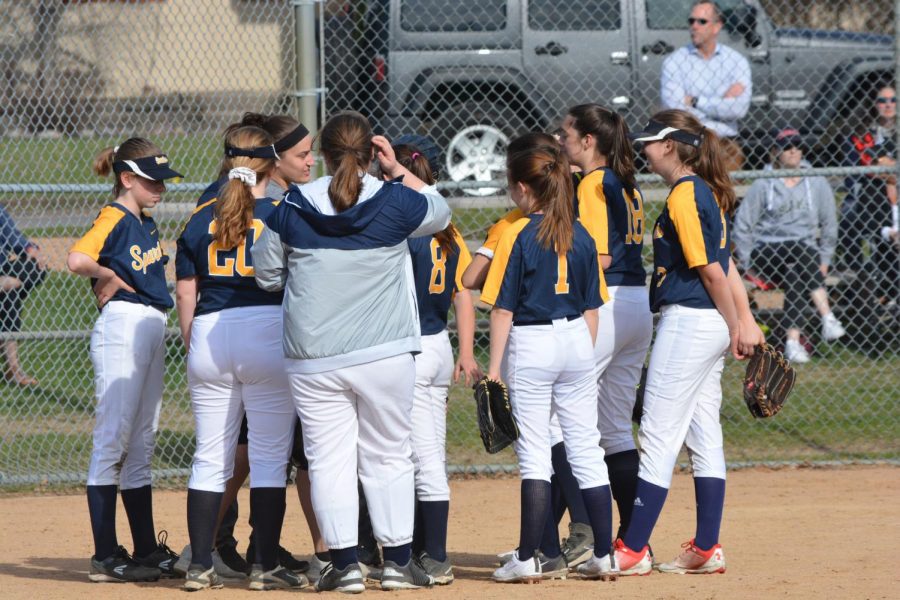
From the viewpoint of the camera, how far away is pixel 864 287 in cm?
840

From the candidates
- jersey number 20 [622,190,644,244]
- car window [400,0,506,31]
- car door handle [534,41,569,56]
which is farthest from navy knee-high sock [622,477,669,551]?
car door handle [534,41,569,56]

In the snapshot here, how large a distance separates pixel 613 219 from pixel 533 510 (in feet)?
3.85

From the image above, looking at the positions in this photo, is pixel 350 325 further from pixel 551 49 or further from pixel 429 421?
pixel 551 49

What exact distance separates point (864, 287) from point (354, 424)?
17.6ft

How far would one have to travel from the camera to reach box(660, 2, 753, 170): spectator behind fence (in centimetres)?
802

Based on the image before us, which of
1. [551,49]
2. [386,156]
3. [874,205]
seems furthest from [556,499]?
[551,49]

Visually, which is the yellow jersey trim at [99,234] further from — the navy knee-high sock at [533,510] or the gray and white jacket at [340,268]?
the navy knee-high sock at [533,510]

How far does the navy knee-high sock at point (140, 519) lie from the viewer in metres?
4.62

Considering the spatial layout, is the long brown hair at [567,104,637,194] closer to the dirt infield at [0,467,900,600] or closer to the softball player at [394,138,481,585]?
the softball player at [394,138,481,585]

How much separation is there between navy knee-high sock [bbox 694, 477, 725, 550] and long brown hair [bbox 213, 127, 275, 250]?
6.36 feet

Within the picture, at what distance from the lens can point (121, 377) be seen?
14.8 ft

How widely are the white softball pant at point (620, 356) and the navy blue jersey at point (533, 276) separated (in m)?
0.30

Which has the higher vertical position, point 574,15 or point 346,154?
point 574,15

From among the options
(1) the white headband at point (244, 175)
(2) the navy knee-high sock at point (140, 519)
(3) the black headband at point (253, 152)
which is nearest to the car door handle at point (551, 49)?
(3) the black headband at point (253, 152)
